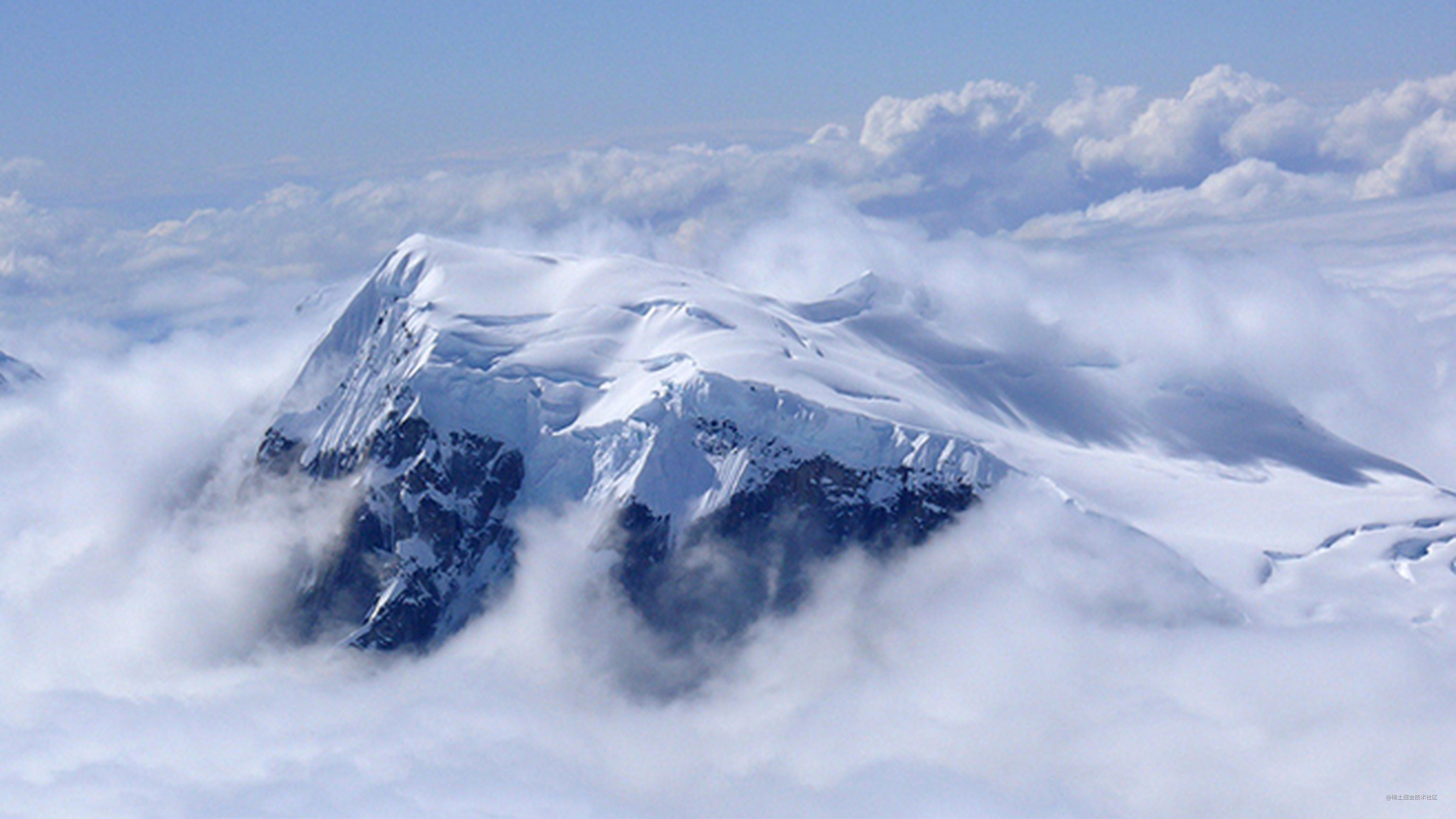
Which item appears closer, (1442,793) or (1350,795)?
(1442,793)
